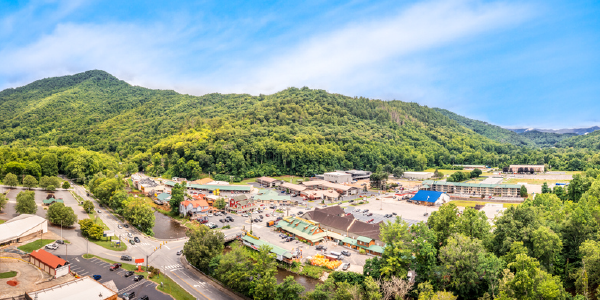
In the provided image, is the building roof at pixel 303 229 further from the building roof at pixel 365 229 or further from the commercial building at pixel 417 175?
the commercial building at pixel 417 175

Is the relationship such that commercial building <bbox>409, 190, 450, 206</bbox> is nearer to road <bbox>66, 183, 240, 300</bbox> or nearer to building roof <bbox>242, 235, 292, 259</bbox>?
building roof <bbox>242, 235, 292, 259</bbox>

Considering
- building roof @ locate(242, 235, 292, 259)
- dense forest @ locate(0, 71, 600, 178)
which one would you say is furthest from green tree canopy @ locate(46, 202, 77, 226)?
dense forest @ locate(0, 71, 600, 178)

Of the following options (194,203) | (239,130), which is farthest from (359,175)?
(194,203)

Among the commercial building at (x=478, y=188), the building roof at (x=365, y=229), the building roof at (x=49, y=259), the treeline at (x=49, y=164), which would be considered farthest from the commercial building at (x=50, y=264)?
the commercial building at (x=478, y=188)

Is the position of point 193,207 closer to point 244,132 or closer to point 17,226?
point 17,226

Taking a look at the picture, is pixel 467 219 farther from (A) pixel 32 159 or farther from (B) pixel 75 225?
(A) pixel 32 159

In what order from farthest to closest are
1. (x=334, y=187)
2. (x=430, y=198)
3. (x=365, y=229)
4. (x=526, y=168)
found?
(x=526, y=168) → (x=334, y=187) → (x=430, y=198) → (x=365, y=229)
